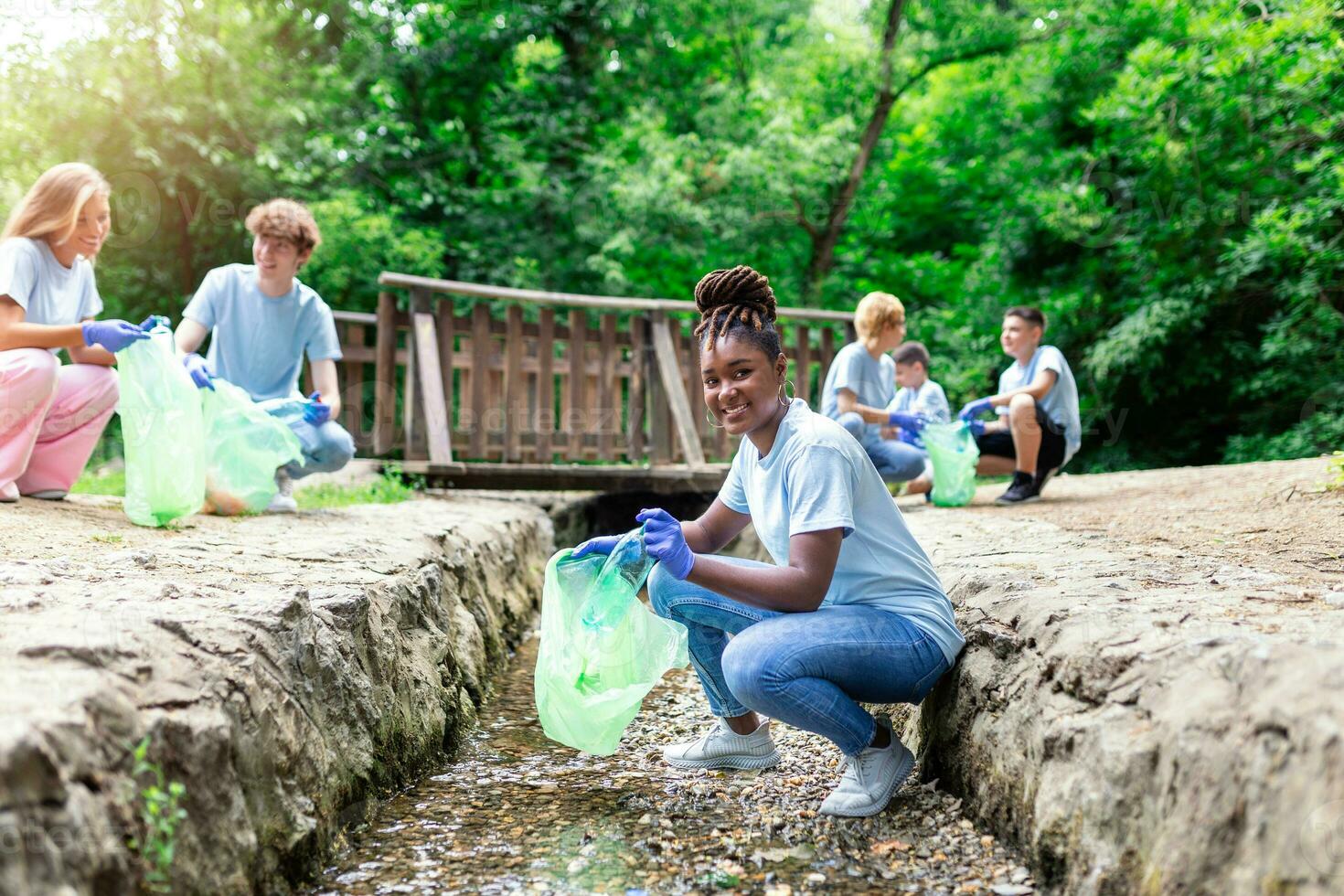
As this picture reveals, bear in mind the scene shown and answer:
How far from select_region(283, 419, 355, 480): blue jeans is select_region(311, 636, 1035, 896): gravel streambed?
7.00 feet

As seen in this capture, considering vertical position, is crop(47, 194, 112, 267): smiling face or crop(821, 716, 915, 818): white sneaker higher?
crop(47, 194, 112, 267): smiling face

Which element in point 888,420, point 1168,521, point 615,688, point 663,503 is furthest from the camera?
point 663,503

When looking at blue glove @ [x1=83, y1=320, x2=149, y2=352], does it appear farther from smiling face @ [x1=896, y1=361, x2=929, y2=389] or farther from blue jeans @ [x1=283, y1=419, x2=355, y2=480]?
smiling face @ [x1=896, y1=361, x2=929, y2=389]

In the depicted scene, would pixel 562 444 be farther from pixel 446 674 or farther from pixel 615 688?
pixel 615 688

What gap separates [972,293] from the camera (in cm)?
1209

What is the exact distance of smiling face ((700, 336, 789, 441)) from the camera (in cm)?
241

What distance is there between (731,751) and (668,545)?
80 centimetres

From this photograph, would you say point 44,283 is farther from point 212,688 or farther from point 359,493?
point 212,688

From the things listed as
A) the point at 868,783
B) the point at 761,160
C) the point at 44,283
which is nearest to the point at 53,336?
the point at 44,283

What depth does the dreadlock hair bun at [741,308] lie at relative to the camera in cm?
242

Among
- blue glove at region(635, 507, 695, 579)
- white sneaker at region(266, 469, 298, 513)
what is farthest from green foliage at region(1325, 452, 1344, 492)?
white sneaker at region(266, 469, 298, 513)

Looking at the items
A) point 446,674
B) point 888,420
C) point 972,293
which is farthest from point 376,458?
point 972,293

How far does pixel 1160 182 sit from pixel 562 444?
683cm

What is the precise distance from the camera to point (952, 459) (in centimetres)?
576
